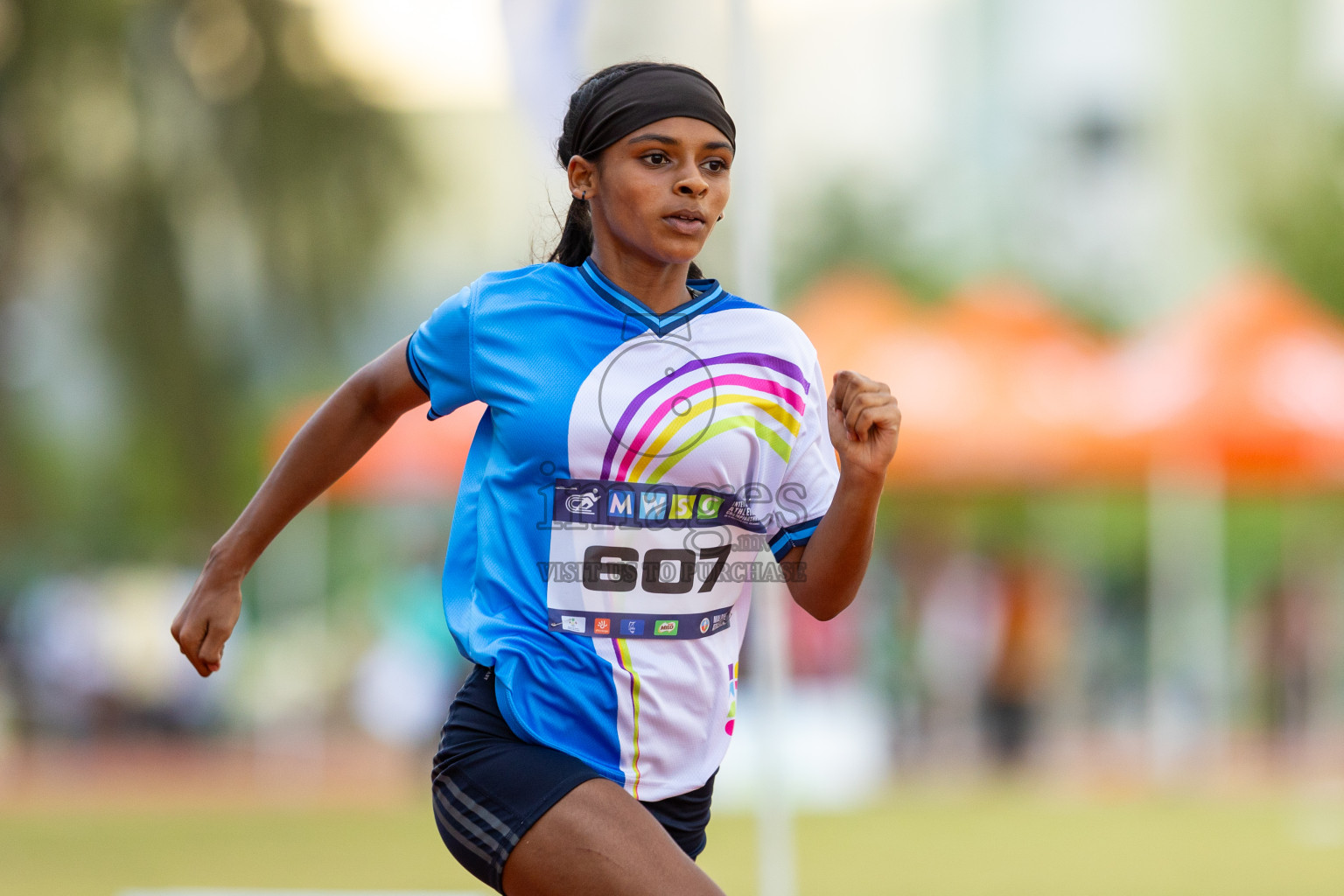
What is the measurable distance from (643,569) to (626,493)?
127mm

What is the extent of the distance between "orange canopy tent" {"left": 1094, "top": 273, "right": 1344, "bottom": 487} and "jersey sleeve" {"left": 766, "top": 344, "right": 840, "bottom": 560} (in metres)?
9.51

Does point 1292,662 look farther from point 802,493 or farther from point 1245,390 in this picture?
point 802,493

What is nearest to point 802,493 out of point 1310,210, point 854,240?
point 1310,210

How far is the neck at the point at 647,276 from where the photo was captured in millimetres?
2658

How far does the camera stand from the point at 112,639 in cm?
1841

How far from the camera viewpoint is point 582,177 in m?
2.70

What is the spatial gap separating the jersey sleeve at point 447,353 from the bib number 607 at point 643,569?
35 cm

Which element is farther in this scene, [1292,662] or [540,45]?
[1292,662]

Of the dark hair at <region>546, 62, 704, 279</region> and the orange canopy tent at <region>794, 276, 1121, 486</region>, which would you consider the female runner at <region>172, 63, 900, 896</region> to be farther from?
the orange canopy tent at <region>794, 276, 1121, 486</region>

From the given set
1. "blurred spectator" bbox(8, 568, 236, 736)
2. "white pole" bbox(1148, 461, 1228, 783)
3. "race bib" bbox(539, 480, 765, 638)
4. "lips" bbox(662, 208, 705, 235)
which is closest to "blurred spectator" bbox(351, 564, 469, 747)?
"blurred spectator" bbox(8, 568, 236, 736)

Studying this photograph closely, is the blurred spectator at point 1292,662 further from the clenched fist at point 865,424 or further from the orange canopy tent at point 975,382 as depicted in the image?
the clenched fist at point 865,424

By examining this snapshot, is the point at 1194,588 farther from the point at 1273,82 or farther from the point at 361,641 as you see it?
the point at 1273,82

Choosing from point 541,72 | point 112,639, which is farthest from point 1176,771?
point 112,639

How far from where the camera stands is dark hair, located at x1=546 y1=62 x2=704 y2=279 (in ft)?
8.73
